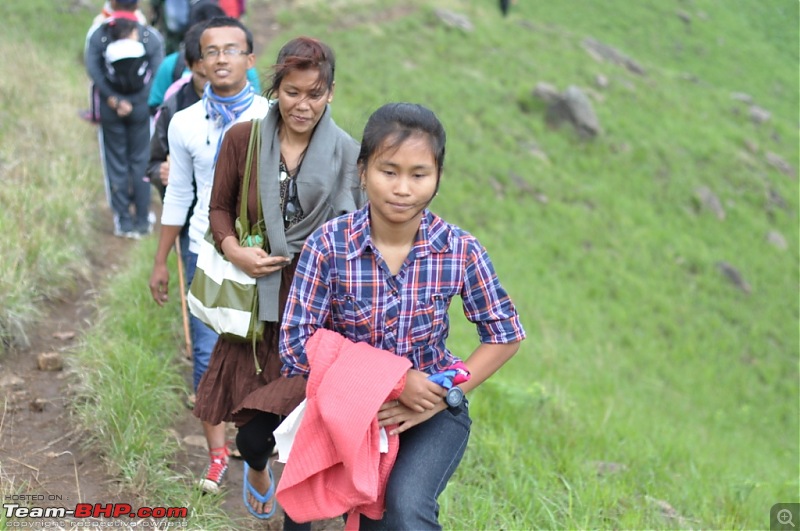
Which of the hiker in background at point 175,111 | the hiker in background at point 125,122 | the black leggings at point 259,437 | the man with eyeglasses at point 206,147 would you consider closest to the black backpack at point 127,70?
the hiker in background at point 125,122

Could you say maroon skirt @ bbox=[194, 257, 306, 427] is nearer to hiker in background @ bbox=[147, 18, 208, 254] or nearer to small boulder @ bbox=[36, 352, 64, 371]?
hiker in background @ bbox=[147, 18, 208, 254]

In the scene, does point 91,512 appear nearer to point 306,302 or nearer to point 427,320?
point 306,302

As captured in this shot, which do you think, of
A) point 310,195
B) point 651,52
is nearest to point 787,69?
point 651,52

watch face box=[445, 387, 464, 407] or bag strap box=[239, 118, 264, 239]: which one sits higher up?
bag strap box=[239, 118, 264, 239]

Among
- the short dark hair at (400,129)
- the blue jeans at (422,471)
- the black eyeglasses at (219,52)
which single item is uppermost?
the short dark hair at (400,129)

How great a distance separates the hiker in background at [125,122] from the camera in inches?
272

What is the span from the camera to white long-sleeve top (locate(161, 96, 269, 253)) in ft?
12.1

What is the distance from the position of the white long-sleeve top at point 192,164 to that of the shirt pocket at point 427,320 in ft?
4.69

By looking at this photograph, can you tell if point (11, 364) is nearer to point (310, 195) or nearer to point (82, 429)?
point (82, 429)

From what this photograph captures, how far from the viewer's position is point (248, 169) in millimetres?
3154

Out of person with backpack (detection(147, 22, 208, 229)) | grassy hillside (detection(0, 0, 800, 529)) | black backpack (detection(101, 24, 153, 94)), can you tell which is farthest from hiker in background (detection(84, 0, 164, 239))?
person with backpack (detection(147, 22, 208, 229))

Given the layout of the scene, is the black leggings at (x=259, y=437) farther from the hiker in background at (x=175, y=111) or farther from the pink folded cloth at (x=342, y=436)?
the hiker in background at (x=175, y=111)

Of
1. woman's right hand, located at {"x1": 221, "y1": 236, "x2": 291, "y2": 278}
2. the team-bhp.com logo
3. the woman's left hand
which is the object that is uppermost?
woman's right hand, located at {"x1": 221, "y1": 236, "x2": 291, "y2": 278}

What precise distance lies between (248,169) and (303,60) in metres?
0.46
